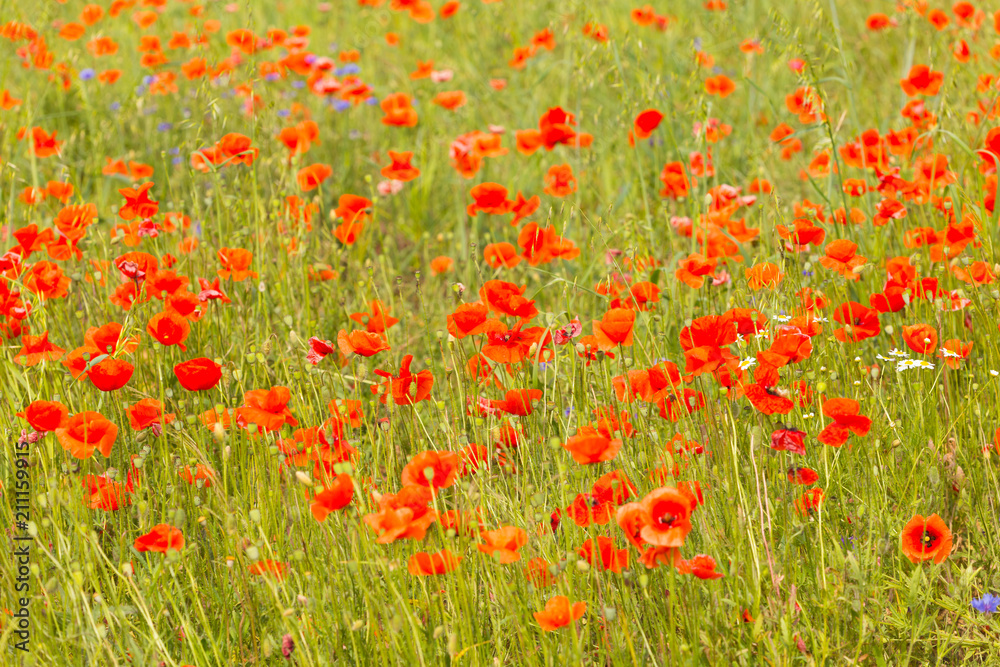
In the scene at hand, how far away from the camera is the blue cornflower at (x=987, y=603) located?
1.64 meters

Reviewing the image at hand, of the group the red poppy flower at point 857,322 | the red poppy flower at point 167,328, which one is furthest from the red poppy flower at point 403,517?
the red poppy flower at point 857,322

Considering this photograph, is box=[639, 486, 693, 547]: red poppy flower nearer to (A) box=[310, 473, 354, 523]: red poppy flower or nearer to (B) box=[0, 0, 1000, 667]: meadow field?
(B) box=[0, 0, 1000, 667]: meadow field

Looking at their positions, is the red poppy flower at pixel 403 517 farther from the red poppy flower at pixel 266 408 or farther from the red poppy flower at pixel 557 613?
the red poppy flower at pixel 266 408

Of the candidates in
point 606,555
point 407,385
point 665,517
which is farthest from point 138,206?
point 665,517

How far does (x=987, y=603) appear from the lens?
1650mm

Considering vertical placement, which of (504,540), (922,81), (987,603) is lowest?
(987,603)

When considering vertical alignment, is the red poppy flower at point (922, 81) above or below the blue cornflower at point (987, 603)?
above

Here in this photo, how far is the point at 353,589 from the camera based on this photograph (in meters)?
1.72

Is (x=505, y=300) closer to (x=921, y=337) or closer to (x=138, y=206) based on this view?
(x=921, y=337)

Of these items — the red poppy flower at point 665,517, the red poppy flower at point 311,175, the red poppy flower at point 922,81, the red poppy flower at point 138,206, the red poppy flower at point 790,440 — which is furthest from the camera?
the red poppy flower at point 922,81

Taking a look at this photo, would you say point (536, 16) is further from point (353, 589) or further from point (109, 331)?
point (353, 589)

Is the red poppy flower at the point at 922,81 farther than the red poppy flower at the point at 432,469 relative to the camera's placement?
Yes

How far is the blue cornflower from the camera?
5.39 ft

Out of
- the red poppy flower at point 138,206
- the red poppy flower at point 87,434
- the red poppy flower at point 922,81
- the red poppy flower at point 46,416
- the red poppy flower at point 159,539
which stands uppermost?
the red poppy flower at point 922,81
